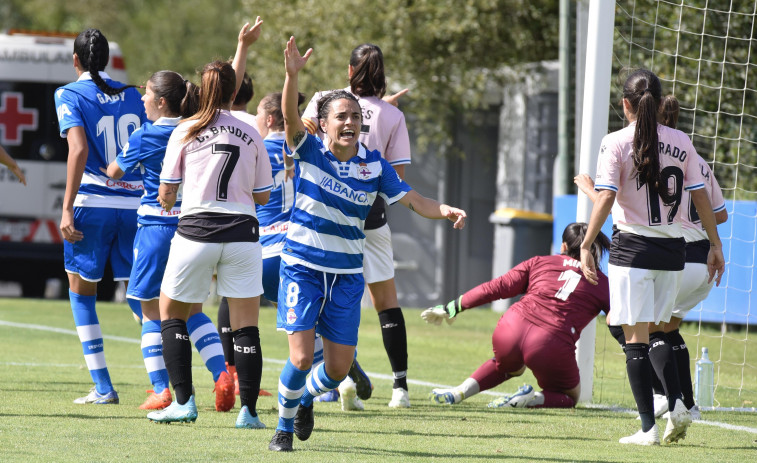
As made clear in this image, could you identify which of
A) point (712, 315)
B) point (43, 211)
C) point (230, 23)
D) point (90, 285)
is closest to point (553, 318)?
point (90, 285)

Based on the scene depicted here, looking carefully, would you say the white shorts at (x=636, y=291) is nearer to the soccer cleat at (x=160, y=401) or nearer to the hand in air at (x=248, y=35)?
the hand in air at (x=248, y=35)

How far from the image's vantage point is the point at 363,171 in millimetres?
5945

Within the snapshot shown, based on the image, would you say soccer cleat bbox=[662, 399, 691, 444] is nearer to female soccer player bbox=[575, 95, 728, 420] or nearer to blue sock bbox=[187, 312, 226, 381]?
female soccer player bbox=[575, 95, 728, 420]

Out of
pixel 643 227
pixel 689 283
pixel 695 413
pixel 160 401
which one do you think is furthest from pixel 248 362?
pixel 695 413

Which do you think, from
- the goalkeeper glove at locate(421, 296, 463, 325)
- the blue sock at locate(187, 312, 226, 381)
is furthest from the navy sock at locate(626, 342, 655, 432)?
the blue sock at locate(187, 312, 226, 381)

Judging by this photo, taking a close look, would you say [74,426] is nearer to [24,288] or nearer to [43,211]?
[43,211]

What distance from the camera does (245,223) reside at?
20.4ft

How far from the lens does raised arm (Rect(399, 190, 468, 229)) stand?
5.67 metres

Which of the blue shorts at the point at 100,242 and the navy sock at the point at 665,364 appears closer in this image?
the navy sock at the point at 665,364

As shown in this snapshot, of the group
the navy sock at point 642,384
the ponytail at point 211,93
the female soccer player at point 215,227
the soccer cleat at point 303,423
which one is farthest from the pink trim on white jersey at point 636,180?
the ponytail at point 211,93

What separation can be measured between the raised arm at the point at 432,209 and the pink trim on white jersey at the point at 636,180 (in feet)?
3.39

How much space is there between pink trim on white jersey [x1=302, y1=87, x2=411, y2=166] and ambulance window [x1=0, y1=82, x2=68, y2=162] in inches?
363

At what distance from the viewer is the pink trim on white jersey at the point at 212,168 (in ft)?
20.1

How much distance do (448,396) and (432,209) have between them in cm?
241
